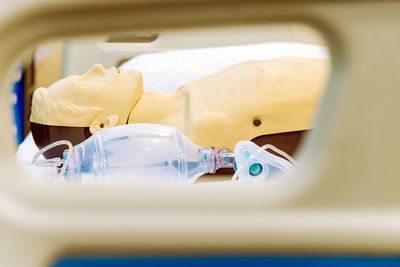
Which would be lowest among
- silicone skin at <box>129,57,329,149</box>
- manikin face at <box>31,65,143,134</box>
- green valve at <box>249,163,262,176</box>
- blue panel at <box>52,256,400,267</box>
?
blue panel at <box>52,256,400,267</box>

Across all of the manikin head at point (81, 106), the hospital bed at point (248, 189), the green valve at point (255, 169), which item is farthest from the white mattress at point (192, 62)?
the hospital bed at point (248, 189)

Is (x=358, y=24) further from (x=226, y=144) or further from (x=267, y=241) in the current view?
(x=226, y=144)

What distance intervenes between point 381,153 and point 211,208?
0.13m

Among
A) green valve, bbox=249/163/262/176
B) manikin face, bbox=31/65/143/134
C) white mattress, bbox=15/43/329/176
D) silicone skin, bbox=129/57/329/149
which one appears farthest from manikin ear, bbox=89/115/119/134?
green valve, bbox=249/163/262/176

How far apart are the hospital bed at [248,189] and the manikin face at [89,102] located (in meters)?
0.83

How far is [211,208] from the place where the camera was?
337mm

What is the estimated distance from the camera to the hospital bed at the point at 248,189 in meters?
0.31

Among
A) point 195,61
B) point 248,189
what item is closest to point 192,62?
point 195,61

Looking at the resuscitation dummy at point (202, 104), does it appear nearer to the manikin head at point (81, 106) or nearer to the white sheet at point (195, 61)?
the manikin head at point (81, 106)

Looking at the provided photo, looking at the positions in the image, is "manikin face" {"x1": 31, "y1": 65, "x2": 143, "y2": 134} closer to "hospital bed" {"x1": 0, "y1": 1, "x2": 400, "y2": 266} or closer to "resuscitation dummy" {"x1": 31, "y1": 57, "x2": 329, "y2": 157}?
"resuscitation dummy" {"x1": 31, "y1": 57, "x2": 329, "y2": 157}

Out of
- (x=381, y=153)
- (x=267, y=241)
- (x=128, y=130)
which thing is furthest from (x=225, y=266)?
(x=128, y=130)

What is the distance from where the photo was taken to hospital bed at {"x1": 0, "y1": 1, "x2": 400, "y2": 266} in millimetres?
311

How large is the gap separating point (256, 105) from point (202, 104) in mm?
142

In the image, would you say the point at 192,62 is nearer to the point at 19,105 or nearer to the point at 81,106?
the point at 81,106
